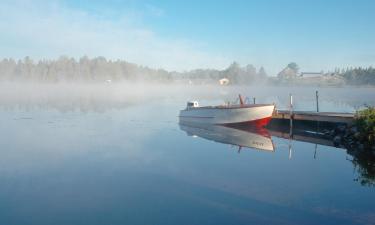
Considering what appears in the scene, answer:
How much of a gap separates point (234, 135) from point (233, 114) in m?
3.64

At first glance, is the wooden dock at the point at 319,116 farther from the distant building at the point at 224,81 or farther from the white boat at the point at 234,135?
the distant building at the point at 224,81

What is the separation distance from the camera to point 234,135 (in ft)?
87.1

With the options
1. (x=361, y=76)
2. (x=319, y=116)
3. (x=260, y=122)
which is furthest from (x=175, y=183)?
(x=361, y=76)

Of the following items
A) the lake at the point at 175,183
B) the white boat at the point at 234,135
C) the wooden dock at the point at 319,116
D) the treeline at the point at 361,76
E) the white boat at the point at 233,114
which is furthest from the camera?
the treeline at the point at 361,76

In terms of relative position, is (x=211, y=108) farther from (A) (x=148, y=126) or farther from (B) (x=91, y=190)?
(B) (x=91, y=190)

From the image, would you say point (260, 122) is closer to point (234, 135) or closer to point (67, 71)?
point (234, 135)

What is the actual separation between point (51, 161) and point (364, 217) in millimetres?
13608

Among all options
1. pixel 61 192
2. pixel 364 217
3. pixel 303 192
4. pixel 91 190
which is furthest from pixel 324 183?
pixel 61 192

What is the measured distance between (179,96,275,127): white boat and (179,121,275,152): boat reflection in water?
1.66 feet

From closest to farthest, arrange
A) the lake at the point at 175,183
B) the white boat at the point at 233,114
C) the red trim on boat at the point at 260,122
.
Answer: the lake at the point at 175,183 → the white boat at the point at 233,114 → the red trim on boat at the point at 260,122

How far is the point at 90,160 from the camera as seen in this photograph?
18.0 metres

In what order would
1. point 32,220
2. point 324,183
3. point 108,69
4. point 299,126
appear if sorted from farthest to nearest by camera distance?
point 108,69 → point 299,126 → point 324,183 → point 32,220

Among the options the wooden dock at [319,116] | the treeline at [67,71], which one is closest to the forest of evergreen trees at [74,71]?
the treeline at [67,71]

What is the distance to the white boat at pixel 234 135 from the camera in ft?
75.5
